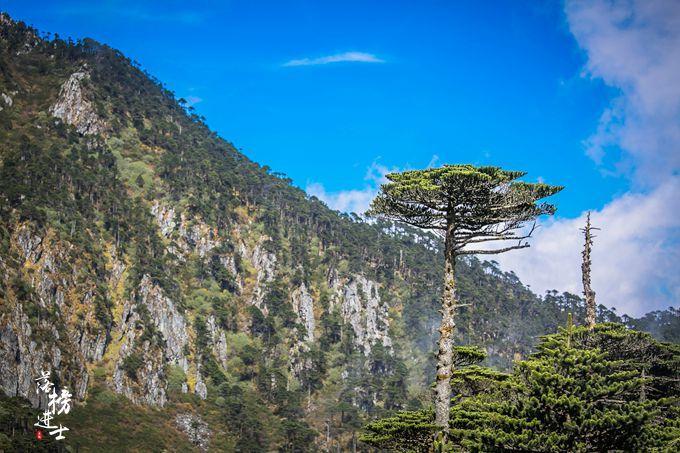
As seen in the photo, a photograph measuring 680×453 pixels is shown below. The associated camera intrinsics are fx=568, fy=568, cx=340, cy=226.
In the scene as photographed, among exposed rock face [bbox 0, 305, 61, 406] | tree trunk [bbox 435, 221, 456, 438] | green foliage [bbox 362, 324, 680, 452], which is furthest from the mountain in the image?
green foliage [bbox 362, 324, 680, 452]

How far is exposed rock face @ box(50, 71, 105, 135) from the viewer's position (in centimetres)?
15062

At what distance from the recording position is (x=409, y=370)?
Answer: 13438cm

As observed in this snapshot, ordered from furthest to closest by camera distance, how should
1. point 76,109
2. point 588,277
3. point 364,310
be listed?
point 364,310 → point 76,109 → point 588,277

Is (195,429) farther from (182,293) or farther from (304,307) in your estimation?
(304,307)

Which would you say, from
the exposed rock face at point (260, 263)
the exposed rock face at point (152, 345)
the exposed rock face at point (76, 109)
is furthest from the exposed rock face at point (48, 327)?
the exposed rock face at point (76, 109)

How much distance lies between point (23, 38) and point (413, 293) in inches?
5658

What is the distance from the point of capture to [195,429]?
3755 inches

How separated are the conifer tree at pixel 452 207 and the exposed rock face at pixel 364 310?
130 m

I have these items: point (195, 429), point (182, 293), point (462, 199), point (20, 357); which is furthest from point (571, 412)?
point (182, 293)

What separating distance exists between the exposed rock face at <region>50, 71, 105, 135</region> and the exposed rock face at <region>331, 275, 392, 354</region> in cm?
7852

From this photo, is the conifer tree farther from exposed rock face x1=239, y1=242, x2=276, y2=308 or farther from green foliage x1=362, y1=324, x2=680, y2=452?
exposed rock face x1=239, y1=242, x2=276, y2=308

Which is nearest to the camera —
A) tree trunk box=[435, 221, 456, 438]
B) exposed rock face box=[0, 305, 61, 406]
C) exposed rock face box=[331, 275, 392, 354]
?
tree trunk box=[435, 221, 456, 438]

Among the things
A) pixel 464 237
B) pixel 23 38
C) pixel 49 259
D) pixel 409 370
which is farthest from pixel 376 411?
pixel 23 38

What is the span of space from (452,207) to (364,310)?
138 m
